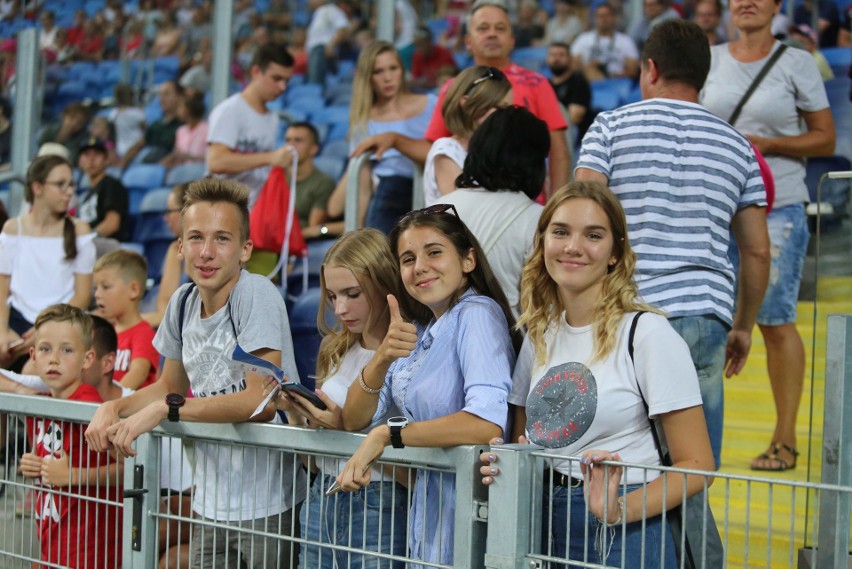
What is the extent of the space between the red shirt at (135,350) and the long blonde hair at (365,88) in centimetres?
117

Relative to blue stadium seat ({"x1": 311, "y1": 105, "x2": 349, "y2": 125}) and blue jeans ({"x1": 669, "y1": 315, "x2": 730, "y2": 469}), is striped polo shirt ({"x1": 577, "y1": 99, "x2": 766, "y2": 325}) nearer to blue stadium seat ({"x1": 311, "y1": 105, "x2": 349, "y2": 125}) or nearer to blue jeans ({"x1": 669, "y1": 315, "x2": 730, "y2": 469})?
blue jeans ({"x1": 669, "y1": 315, "x2": 730, "y2": 469})

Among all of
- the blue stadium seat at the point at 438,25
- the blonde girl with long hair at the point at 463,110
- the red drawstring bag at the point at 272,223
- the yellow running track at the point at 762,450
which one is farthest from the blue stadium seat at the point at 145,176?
the blonde girl with long hair at the point at 463,110

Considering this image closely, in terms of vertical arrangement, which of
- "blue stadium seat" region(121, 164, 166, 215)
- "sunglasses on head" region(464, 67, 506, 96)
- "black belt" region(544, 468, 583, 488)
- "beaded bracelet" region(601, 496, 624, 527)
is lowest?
"beaded bracelet" region(601, 496, 624, 527)

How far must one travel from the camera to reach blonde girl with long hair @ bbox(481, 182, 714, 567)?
6.83 feet

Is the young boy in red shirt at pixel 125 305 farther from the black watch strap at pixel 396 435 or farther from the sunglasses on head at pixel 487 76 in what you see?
the black watch strap at pixel 396 435

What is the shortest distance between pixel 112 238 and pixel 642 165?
4439 mm

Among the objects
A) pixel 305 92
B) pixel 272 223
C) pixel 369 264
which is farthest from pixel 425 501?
pixel 305 92

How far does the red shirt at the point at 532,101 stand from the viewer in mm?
3979

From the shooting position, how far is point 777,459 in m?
3.88

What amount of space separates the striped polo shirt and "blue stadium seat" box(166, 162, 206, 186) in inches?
229

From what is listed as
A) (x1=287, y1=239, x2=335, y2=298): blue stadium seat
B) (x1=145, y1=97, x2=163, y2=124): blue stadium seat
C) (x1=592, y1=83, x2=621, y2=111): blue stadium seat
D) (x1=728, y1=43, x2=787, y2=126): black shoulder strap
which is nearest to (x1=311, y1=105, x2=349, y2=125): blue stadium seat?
(x1=145, y1=97, x2=163, y2=124): blue stadium seat

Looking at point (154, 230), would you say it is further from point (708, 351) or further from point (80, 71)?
point (708, 351)

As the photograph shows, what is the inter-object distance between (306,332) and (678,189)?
2.09 metres

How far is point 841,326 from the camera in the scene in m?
2.45
